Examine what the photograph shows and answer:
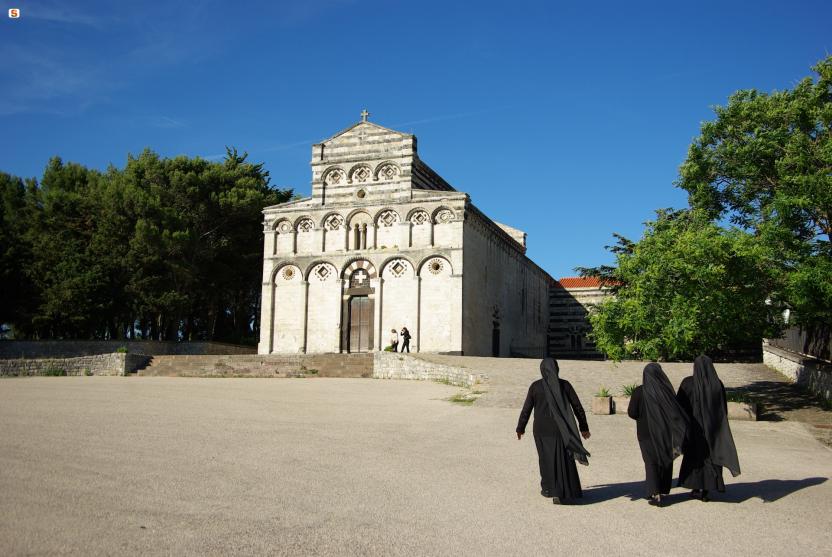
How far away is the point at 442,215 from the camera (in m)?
35.6

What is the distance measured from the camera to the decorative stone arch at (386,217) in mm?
36625

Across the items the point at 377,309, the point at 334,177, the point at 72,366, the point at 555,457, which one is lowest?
the point at 555,457

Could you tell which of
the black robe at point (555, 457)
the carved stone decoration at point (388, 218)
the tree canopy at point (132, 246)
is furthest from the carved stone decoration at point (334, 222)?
the black robe at point (555, 457)

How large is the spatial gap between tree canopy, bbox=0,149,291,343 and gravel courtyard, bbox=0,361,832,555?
2469 centimetres

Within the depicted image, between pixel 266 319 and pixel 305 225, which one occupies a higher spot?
pixel 305 225

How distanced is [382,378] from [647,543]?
69.5 ft

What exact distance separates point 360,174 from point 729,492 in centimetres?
2989

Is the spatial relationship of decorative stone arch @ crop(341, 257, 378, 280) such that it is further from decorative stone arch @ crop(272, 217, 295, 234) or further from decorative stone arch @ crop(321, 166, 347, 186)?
decorative stone arch @ crop(321, 166, 347, 186)

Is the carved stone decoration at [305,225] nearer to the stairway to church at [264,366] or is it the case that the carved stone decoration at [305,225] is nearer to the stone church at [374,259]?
the stone church at [374,259]

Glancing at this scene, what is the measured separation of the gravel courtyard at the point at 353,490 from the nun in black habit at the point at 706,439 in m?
0.27

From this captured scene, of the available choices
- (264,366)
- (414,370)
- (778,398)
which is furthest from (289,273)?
(778,398)

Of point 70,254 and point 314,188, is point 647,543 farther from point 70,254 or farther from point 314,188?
point 70,254

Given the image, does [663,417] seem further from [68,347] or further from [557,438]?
[68,347]

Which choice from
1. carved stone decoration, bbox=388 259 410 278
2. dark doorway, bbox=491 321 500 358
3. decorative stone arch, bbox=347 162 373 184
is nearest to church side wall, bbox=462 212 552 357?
dark doorway, bbox=491 321 500 358
